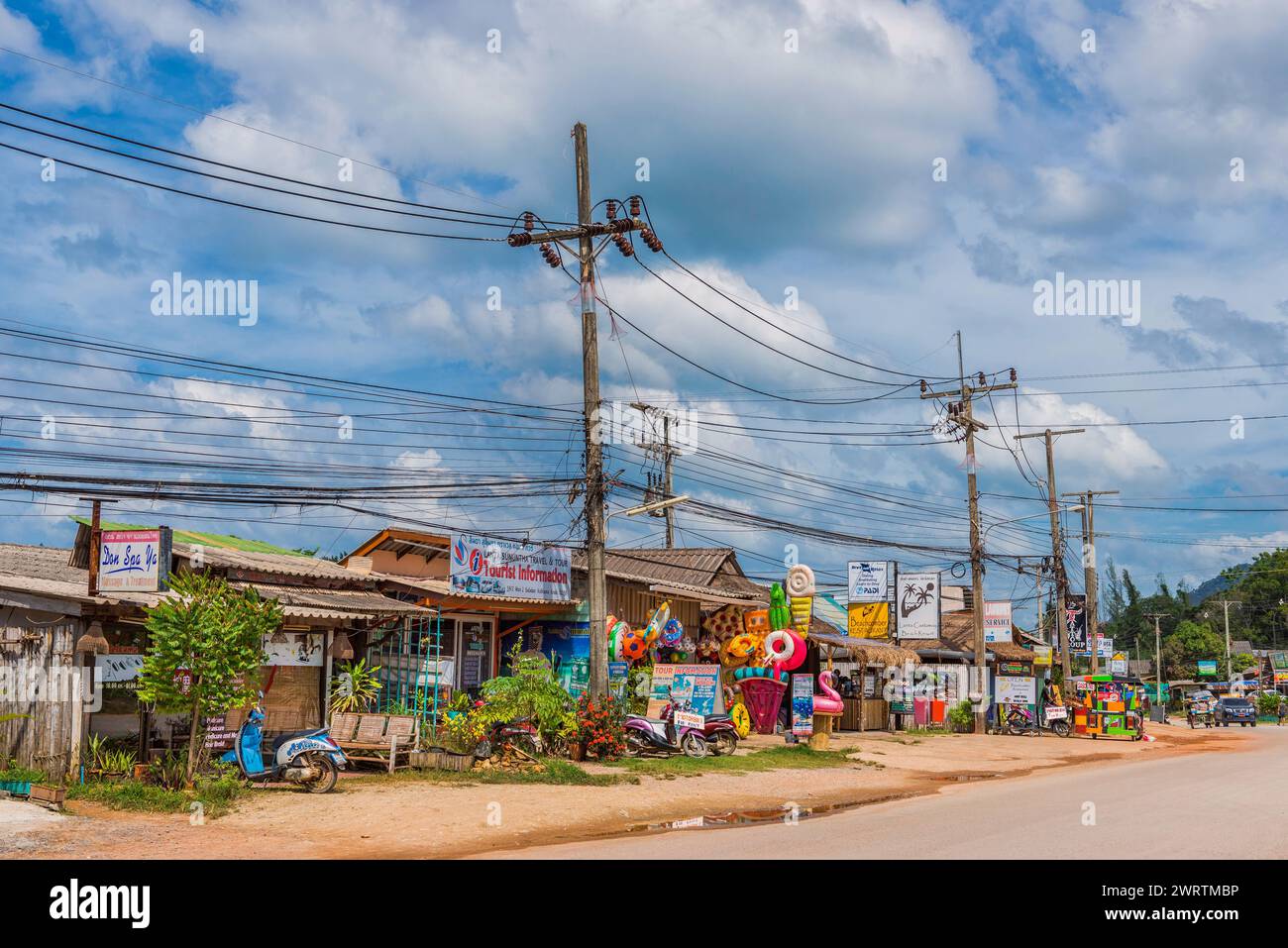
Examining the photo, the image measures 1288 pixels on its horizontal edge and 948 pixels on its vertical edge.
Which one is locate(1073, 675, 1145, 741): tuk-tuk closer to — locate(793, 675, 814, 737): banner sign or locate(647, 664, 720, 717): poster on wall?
locate(793, 675, 814, 737): banner sign

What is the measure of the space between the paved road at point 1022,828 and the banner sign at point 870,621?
2230cm

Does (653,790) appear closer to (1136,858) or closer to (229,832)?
(229,832)

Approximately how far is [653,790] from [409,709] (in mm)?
7937

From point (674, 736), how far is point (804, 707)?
5.64 m

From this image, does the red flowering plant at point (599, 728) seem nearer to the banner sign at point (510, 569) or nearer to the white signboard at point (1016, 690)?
the banner sign at point (510, 569)

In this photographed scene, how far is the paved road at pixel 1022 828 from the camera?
1216cm

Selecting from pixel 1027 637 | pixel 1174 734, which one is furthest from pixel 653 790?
pixel 1027 637

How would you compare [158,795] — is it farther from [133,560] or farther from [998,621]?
[998,621]

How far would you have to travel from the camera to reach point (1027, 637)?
210 feet

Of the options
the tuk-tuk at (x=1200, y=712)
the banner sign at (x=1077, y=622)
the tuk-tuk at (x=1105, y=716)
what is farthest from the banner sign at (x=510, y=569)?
the tuk-tuk at (x=1200, y=712)

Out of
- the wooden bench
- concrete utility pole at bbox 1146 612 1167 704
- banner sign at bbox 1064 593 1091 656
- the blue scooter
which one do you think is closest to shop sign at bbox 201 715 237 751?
the blue scooter

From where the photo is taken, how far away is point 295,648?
2050 cm

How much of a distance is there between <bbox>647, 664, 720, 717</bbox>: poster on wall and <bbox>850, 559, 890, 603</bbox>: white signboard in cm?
1811

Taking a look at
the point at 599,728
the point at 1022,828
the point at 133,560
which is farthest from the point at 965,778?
the point at 133,560
